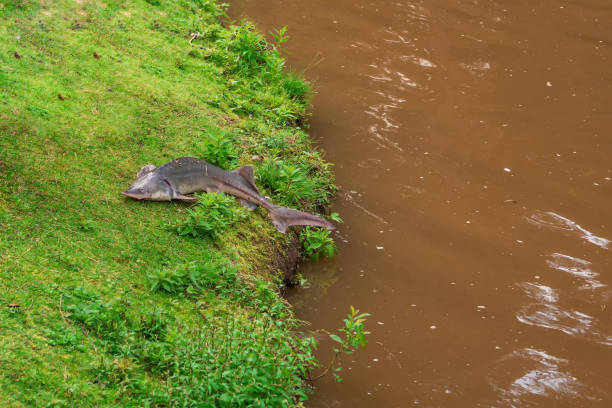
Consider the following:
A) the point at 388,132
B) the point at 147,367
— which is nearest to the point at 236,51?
the point at 388,132

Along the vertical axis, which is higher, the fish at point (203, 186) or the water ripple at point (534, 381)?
the fish at point (203, 186)

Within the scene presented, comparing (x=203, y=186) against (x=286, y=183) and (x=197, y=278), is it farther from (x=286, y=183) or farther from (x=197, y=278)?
(x=197, y=278)

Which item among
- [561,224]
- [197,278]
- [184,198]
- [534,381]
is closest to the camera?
[197,278]

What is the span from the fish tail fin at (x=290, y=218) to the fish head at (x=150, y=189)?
106 cm

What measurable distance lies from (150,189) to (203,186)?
1.91ft

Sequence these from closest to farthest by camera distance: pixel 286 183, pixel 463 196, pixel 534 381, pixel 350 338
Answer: pixel 350 338 < pixel 534 381 < pixel 286 183 < pixel 463 196

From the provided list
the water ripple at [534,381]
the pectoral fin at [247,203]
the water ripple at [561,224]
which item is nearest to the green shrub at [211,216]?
the pectoral fin at [247,203]

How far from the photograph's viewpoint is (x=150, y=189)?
590 cm

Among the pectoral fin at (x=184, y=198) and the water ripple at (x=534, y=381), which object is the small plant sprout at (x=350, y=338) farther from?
the pectoral fin at (x=184, y=198)

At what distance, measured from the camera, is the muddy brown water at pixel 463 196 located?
577 cm

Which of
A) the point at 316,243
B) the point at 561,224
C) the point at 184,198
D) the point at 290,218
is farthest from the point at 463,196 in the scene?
the point at 184,198

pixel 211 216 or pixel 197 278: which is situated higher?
pixel 211 216

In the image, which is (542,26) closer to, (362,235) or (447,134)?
(447,134)

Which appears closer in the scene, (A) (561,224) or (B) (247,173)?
(B) (247,173)
